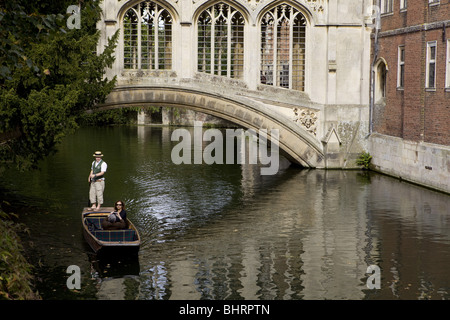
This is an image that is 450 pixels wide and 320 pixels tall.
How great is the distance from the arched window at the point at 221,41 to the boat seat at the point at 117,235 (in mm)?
10789

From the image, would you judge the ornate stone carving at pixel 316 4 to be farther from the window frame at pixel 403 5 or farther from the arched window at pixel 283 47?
the window frame at pixel 403 5

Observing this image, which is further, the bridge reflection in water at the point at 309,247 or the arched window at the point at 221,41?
the arched window at the point at 221,41

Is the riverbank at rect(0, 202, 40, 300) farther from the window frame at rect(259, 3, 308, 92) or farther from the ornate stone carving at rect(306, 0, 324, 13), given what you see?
the ornate stone carving at rect(306, 0, 324, 13)

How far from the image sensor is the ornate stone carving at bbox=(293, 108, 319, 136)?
24.4 m

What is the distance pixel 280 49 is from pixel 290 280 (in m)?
13.3

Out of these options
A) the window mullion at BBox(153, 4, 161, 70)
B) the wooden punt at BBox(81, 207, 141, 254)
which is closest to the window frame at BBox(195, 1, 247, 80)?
the window mullion at BBox(153, 4, 161, 70)

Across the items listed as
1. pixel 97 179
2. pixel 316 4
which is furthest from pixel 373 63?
pixel 97 179

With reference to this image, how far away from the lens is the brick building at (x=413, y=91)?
65.5 feet

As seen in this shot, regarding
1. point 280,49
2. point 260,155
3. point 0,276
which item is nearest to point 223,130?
point 260,155

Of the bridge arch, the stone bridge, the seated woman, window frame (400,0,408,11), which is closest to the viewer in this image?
the seated woman

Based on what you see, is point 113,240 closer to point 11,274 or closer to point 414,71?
point 11,274

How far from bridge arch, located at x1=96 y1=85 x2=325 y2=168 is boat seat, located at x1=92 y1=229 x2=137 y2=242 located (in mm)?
9868

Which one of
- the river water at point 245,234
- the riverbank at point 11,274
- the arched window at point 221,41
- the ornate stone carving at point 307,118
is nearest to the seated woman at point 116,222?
the river water at point 245,234

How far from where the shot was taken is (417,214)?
57.6ft
